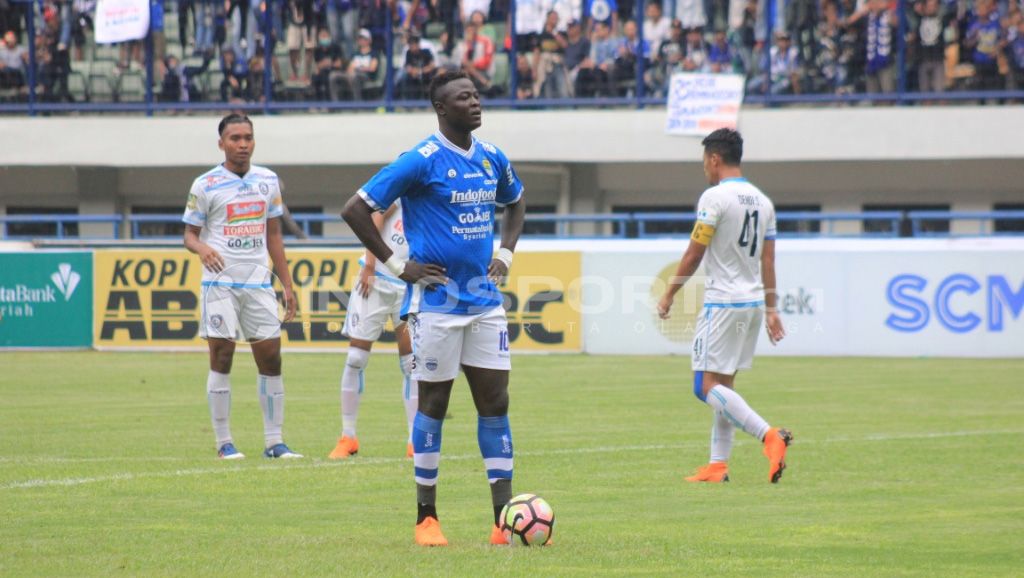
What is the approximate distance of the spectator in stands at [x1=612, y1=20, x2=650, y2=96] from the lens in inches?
1176

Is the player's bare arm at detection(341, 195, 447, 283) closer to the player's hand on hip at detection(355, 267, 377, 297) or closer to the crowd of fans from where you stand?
the player's hand on hip at detection(355, 267, 377, 297)

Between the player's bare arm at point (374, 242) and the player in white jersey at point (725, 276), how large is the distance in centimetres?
296

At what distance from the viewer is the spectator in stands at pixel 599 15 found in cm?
2983

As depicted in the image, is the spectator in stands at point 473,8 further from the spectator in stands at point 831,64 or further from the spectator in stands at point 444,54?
the spectator in stands at point 831,64

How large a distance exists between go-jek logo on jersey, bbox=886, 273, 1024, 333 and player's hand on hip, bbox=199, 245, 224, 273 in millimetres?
13403

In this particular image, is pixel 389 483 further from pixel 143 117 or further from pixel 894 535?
pixel 143 117

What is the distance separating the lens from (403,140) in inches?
1220

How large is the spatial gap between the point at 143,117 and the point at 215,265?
21.8m

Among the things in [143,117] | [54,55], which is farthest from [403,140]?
[54,55]

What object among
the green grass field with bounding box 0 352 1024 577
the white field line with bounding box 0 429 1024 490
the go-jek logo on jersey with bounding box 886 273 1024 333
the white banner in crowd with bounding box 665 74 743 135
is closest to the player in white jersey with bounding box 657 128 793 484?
the green grass field with bounding box 0 352 1024 577

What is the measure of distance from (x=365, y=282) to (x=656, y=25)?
18899mm

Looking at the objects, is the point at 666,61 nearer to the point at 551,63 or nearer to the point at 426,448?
the point at 551,63

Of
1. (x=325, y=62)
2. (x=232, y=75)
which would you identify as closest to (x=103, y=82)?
(x=232, y=75)

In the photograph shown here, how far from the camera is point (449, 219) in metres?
7.54
